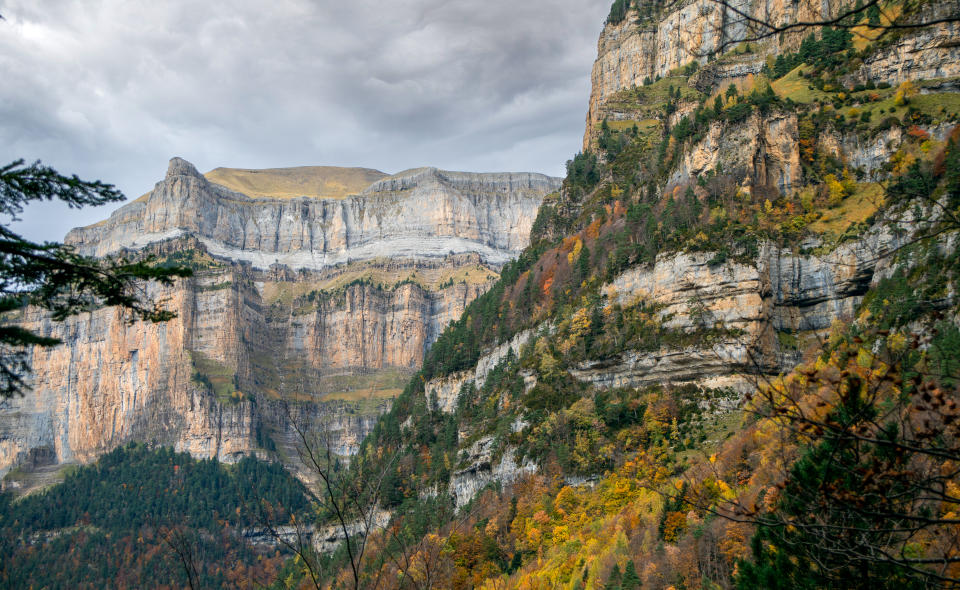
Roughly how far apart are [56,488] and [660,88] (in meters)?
135

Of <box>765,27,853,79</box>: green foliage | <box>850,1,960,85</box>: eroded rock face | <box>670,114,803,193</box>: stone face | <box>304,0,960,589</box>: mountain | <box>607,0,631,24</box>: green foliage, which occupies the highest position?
<box>607,0,631,24</box>: green foliage

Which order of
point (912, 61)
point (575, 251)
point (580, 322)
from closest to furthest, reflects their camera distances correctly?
point (912, 61), point (580, 322), point (575, 251)

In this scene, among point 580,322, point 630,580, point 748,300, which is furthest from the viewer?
point 580,322

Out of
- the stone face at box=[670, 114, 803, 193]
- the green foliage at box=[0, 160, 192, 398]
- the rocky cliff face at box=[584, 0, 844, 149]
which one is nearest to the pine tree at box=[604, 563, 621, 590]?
the green foliage at box=[0, 160, 192, 398]

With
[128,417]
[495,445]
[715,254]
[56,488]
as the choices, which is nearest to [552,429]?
[495,445]

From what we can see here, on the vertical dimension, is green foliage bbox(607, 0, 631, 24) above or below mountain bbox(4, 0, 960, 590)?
above

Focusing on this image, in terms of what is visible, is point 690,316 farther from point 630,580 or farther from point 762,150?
point 630,580

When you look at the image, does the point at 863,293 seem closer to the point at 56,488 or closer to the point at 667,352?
the point at 667,352

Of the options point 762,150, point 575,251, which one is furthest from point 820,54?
point 575,251

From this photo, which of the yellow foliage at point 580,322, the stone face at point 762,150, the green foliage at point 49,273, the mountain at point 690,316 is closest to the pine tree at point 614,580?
the mountain at point 690,316

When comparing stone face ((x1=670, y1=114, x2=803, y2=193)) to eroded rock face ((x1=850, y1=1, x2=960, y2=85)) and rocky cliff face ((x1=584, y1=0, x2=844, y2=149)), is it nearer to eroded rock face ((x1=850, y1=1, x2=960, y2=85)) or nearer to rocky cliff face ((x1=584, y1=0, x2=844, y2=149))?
eroded rock face ((x1=850, y1=1, x2=960, y2=85))

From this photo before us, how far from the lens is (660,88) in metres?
112

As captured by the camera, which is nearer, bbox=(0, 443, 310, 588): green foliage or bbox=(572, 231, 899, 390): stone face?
bbox=(572, 231, 899, 390): stone face

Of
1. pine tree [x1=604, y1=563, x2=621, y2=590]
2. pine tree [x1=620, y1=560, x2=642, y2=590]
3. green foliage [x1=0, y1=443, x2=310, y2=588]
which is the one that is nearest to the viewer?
pine tree [x1=620, y1=560, x2=642, y2=590]
